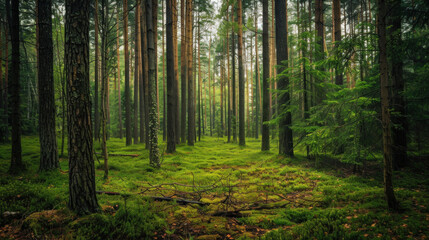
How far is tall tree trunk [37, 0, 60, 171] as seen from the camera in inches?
258

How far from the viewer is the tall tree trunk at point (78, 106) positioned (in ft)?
10.9

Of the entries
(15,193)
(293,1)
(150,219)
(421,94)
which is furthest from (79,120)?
(293,1)

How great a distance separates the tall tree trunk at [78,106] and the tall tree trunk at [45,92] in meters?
4.62

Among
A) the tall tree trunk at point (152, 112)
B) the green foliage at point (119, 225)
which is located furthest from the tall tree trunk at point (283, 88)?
the green foliage at point (119, 225)

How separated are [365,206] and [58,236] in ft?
18.7

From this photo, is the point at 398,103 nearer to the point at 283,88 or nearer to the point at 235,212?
the point at 283,88

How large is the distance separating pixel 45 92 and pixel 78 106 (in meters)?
4.84

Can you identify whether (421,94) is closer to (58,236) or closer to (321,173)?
(321,173)

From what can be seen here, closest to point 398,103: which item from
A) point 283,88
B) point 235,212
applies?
point 283,88

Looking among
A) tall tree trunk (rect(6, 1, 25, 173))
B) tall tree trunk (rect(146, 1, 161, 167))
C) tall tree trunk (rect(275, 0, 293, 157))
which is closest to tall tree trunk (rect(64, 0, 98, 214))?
tall tree trunk (rect(6, 1, 25, 173))

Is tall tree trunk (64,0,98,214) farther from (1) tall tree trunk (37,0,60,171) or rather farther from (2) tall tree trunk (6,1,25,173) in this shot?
(2) tall tree trunk (6,1,25,173)

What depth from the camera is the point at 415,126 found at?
23.3ft

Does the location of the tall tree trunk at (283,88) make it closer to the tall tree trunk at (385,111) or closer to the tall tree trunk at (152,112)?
the tall tree trunk at (385,111)

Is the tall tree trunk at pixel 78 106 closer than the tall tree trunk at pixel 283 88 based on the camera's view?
Yes
